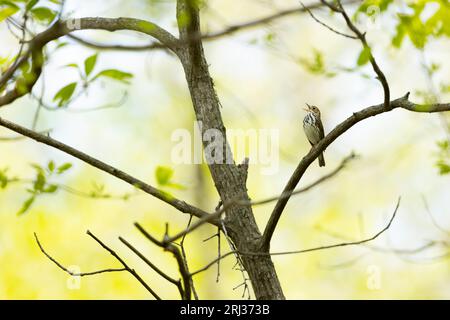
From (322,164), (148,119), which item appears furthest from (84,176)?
(322,164)

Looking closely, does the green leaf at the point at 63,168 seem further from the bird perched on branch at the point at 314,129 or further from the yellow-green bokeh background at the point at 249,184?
the yellow-green bokeh background at the point at 249,184

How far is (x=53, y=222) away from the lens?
1159 cm

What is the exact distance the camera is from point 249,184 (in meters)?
13.8

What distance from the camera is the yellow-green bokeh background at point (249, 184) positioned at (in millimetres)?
11344

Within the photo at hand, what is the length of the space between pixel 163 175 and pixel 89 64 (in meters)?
0.74

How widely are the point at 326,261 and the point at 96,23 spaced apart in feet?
37.3

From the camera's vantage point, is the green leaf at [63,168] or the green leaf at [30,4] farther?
the green leaf at [63,168]

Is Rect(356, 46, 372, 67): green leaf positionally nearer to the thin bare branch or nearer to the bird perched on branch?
the thin bare branch

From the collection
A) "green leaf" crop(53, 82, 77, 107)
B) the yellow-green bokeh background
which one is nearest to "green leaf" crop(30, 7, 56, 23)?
"green leaf" crop(53, 82, 77, 107)

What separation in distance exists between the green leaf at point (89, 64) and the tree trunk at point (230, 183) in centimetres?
47

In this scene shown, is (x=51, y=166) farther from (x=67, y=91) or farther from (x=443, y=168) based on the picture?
(x=443, y=168)

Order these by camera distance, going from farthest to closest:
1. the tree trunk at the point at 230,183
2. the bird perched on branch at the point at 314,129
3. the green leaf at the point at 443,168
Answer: the bird perched on branch at the point at 314,129 < the green leaf at the point at 443,168 < the tree trunk at the point at 230,183

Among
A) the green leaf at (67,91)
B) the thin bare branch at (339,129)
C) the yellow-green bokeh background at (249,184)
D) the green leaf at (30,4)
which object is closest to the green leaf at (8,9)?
the green leaf at (30,4)

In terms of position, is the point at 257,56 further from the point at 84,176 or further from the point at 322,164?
the point at 322,164
